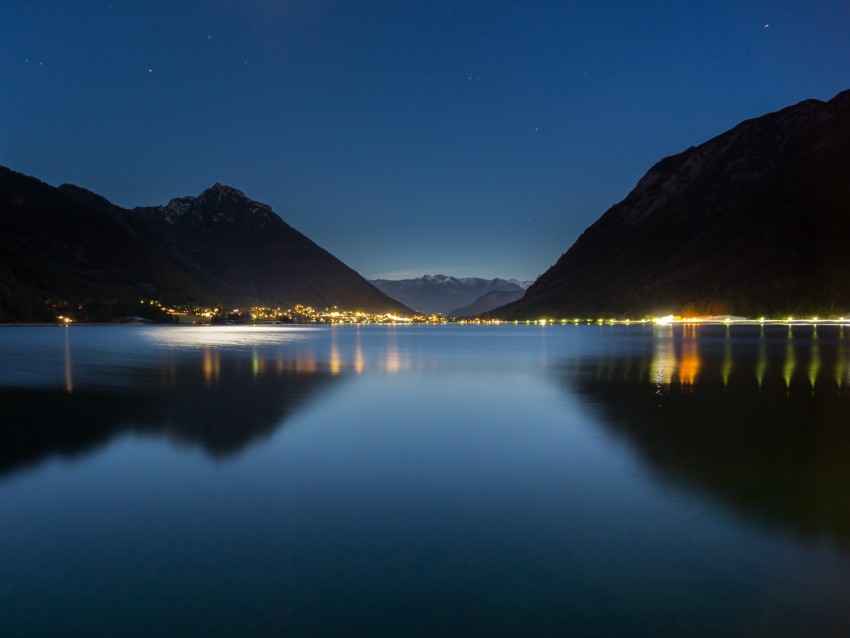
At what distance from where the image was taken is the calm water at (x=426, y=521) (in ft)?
22.4

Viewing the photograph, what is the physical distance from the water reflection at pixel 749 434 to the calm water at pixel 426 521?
0.09 metres

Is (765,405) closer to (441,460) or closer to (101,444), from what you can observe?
(441,460)

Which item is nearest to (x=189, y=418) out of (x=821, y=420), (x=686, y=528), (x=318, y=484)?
(x=318, y=484)

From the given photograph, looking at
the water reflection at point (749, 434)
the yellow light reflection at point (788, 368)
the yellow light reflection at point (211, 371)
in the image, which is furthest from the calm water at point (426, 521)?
the yellow light reflection at point (211, 371)

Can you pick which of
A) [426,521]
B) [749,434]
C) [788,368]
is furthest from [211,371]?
[788,368]

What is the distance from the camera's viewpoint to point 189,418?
67.4ft

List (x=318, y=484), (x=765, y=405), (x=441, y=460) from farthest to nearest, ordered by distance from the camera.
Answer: (x=765, y=405) < (x=441, y=460) < (x=318, y=484)

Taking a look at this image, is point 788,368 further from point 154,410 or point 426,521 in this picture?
point 426,521

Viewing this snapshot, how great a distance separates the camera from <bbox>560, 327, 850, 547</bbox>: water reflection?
35.1ft

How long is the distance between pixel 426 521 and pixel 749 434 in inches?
443

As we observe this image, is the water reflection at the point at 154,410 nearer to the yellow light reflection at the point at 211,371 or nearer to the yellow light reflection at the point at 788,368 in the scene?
the yellow light reflection at the point at 211,371

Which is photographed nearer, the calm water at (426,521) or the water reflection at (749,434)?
the calm water at (426,521)

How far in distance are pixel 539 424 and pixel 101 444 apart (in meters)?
12.4

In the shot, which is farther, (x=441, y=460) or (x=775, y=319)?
(x=775, y=319)
